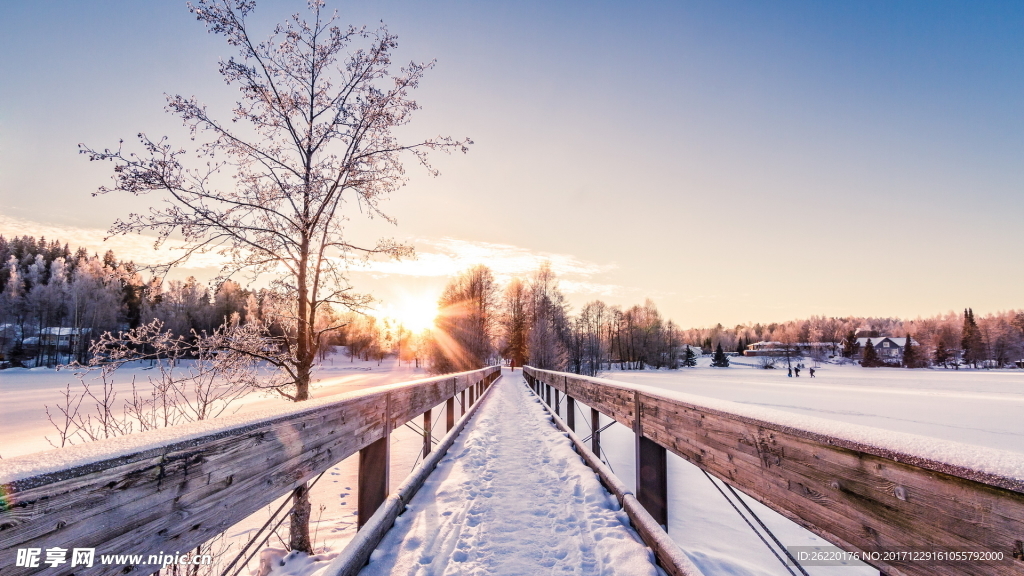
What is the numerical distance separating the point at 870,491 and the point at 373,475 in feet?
9.81

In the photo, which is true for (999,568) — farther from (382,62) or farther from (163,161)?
(382,62)

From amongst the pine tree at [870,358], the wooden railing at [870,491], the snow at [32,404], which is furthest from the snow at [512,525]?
the pine tree at [870,358]

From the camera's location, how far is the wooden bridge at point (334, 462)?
975 mm

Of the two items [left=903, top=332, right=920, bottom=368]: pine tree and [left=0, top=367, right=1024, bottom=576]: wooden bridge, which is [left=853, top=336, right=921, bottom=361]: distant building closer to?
[left=903, top=332, right=920, bottom=368]: pine tree

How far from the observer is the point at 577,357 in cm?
4969

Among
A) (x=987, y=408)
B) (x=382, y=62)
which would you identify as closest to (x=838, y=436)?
(x=382, y=62)

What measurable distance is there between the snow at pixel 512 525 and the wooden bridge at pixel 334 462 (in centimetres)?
29

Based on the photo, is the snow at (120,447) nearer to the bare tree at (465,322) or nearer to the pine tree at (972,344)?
the bare tree at (465,322)

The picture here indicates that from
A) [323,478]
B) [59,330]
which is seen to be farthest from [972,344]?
[59,330]

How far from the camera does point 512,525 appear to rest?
3260mm

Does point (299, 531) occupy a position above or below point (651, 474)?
below

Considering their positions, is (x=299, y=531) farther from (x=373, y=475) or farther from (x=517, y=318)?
(x=517, y=318)

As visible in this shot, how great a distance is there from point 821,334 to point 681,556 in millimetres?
154174

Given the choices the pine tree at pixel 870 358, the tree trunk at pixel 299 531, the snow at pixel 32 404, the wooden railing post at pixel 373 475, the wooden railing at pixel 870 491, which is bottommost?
the pine tree at pixel 870 358
